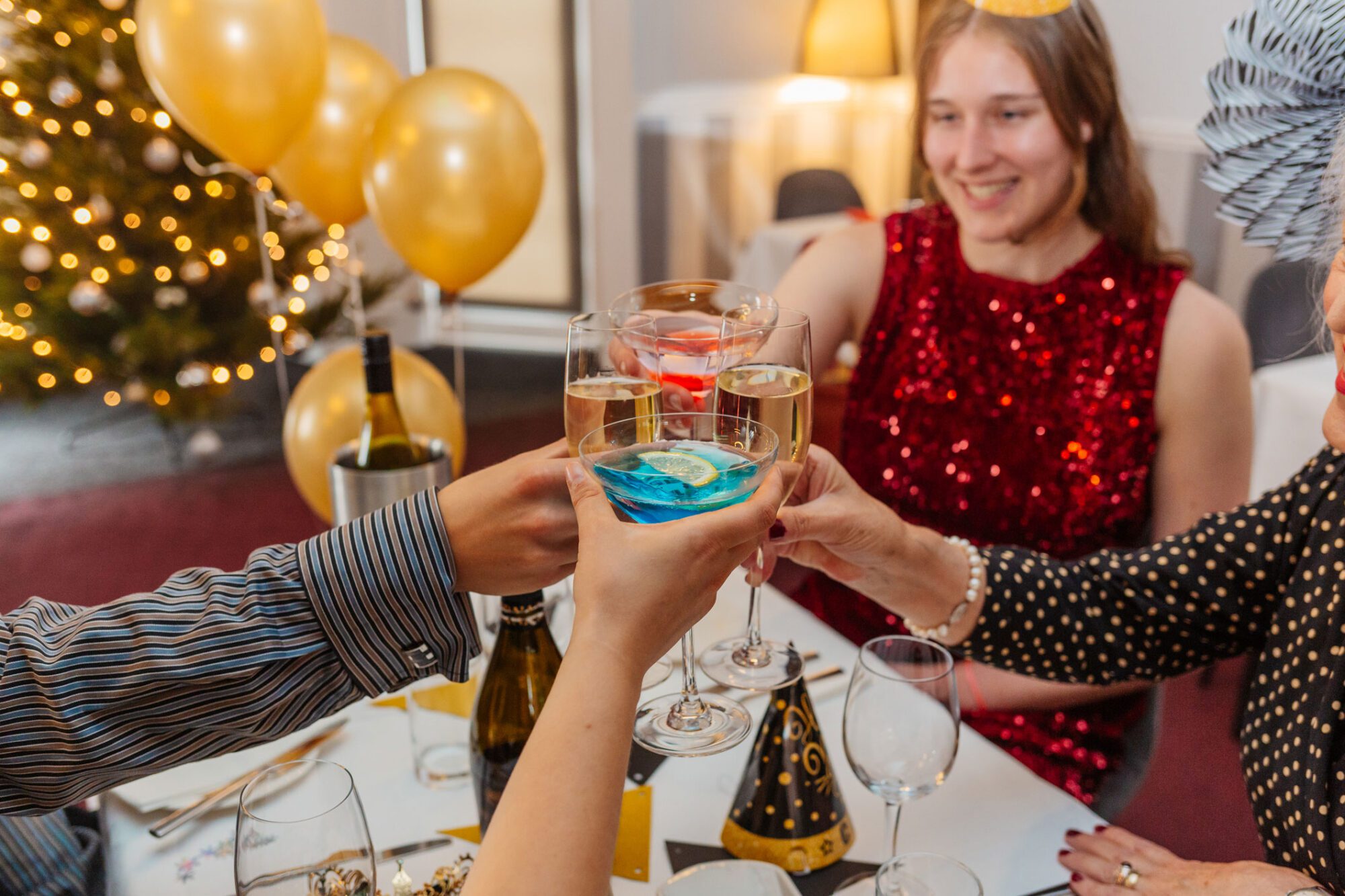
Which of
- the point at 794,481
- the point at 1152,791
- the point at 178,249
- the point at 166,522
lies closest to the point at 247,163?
the point at 178,249

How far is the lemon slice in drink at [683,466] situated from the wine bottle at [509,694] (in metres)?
0.31

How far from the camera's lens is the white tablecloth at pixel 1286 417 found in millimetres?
2490

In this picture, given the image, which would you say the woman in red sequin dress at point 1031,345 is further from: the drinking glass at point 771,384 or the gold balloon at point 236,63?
the gold balloon at point 236,63

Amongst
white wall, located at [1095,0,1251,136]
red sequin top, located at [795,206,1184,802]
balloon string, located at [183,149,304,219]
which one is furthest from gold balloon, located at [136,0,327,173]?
white wall, located at [1095,0,1251,136]

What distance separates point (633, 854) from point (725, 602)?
1.81 feet

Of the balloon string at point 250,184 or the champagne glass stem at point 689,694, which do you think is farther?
the balloon string at point 250,184

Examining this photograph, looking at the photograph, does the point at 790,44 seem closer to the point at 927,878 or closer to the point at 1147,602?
the point at 1147,602

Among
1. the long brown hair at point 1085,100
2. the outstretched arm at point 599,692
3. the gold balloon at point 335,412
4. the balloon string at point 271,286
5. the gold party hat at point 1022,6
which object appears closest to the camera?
the outstretched arm at point 599,692

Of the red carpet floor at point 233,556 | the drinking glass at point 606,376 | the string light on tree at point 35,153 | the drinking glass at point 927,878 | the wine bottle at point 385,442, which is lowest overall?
the red carpet floor at point 233,556

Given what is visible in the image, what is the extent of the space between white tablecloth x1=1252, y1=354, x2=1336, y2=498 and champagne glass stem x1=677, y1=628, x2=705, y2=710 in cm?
200

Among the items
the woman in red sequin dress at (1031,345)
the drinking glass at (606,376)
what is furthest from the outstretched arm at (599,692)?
the woman in red sequin dress at (1031,345)

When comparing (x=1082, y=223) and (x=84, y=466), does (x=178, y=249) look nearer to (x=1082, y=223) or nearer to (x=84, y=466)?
(x=84, y=466)

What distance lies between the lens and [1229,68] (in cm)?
130

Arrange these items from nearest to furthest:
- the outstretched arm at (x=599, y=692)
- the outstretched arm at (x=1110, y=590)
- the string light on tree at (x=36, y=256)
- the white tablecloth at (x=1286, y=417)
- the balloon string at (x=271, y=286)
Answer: the outstretched arm at (x=599, y=692) → the outstretched arm at (x=1110, y=590) → the white tablecloth at (x=1286, y=417) → the balloon string at (x=271, y=286) → the string light on tree at (x=36, y=256)
